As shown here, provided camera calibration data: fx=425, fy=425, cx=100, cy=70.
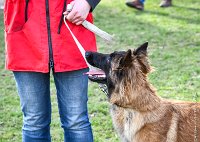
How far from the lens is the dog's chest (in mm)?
3399

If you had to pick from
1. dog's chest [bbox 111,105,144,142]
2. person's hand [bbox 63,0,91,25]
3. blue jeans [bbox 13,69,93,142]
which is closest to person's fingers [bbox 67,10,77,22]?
person's hand [bbox 63,0,91,25]

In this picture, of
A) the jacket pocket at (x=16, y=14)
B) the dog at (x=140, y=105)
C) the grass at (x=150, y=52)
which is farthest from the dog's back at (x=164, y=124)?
the grass at (x=150, y=52)

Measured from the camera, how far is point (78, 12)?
10.0ft

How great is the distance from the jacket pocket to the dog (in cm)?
57

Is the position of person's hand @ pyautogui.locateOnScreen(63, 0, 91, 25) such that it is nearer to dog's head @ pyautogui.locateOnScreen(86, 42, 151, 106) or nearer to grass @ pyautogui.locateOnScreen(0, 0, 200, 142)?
dog's head @ pyautogui.locateOnScreen(86, 42, 151, 106)

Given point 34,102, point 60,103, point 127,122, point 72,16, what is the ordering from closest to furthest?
point 72,16 → point 34,102 → point 60,103 → point 127,122

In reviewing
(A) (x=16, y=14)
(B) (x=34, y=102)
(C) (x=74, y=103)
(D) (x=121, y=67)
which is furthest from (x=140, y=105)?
(A) (x=16, y=14)

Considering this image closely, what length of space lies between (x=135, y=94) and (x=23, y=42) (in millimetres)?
940

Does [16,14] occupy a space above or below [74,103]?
above

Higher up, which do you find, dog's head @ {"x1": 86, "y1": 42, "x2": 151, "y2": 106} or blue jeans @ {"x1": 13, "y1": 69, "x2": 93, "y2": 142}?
dog's head @ {"x1": 86, "y1": 42, "x2": 151, "y2": 106}

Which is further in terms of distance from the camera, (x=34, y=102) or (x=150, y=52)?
(x=150, y=52)

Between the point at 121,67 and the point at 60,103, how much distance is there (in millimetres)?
556

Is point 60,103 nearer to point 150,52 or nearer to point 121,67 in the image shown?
point 121,67

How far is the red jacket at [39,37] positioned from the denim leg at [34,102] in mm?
98
